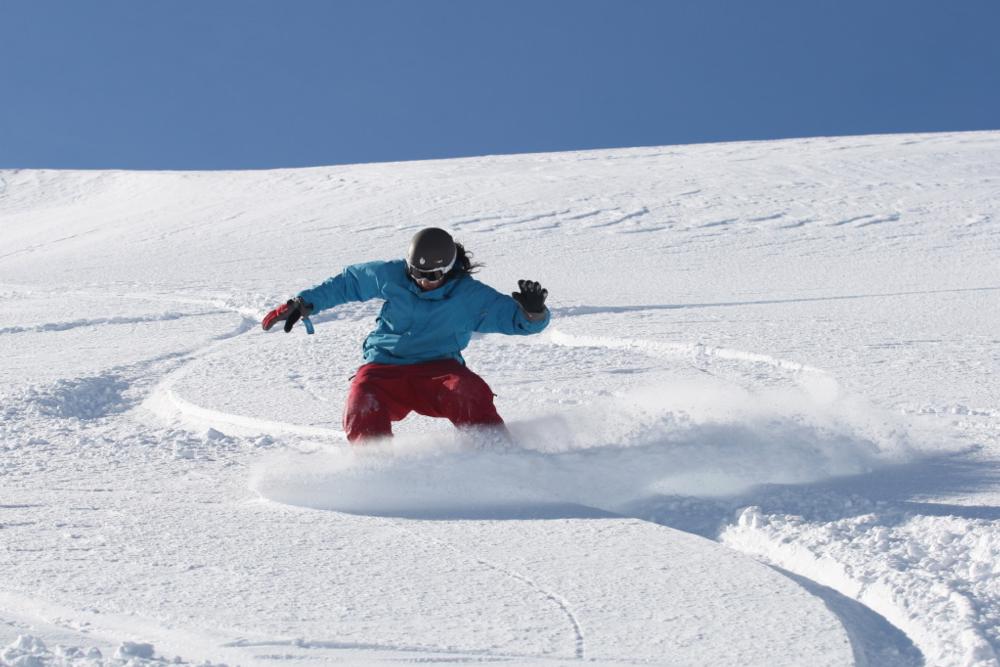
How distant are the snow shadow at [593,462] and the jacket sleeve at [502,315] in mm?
383

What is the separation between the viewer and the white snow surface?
2.54m

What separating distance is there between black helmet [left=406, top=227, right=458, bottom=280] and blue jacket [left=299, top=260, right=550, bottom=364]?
0.52 ft

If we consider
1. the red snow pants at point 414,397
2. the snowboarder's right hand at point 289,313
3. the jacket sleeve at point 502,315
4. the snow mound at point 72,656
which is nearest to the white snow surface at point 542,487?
the snow mound at point 72,656

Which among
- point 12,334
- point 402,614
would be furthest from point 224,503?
point 12,334

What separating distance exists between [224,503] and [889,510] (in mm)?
2120

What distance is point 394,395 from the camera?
4504mm

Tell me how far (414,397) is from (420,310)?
1.13 ft

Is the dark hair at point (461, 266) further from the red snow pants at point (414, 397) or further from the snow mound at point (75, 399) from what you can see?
the snow mound at point (75, 399)

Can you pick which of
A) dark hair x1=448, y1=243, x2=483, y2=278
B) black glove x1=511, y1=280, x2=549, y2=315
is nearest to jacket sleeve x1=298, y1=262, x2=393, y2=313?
dark hair x1=448, y1=243, x2=483, y2=278

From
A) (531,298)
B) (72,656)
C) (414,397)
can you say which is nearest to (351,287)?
(414,397)

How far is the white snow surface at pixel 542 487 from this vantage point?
8.33ft

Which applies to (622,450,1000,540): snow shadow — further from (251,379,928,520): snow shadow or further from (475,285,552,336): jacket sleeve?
(475,285,552,336): jacket sleeve

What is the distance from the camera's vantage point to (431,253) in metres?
4.35

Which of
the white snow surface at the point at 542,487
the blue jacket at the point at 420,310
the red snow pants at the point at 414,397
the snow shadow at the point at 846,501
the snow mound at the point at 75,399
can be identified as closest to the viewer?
the white snow surface at the point at 542,487
